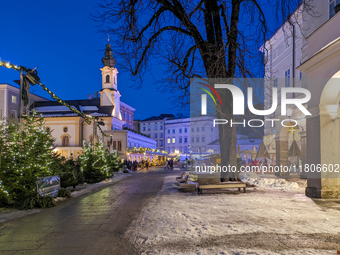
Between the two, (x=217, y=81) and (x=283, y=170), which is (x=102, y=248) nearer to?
(x=217, y=81)

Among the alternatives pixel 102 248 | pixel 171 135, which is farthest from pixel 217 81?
pixel 171 135

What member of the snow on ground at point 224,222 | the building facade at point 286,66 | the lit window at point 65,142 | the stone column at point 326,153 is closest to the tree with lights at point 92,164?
the snow on ground at point 224,222

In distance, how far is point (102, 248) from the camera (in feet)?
17.7

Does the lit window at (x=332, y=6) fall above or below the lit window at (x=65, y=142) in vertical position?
above

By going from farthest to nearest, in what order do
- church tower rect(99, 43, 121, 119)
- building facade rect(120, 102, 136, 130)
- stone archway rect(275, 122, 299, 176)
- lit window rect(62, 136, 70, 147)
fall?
building facade rect(120, 102, 136, 130) → church tower rect(99, 43, 121, 119) → lit window rect(62, 136, 70, 147) → stone archway rect(275, 122, 299, 176)

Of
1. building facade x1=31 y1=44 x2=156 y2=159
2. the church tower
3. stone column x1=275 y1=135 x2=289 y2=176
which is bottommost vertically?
stone column x1=275 y1=135 x2=289 y2=176

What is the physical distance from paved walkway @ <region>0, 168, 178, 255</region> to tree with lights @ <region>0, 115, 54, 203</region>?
4.75 feet

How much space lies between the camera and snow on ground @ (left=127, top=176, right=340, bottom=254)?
5.44 metres

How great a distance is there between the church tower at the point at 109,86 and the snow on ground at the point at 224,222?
50708mm

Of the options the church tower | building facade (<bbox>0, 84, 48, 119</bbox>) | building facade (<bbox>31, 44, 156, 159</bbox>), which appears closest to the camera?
building facade (<bbox>0, 84, 48, 119</bbox>)

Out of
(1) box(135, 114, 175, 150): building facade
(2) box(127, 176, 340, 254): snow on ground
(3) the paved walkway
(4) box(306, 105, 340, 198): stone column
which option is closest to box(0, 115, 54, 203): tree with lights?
(3) the paved walkway

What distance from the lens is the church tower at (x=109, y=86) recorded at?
59.0 m

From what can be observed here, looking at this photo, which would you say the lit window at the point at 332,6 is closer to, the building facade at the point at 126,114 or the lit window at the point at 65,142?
the lit window at the point at 65,142

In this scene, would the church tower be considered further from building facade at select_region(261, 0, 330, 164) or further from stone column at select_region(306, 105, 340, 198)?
stone column at select_region(306, 105, 340, 198)
